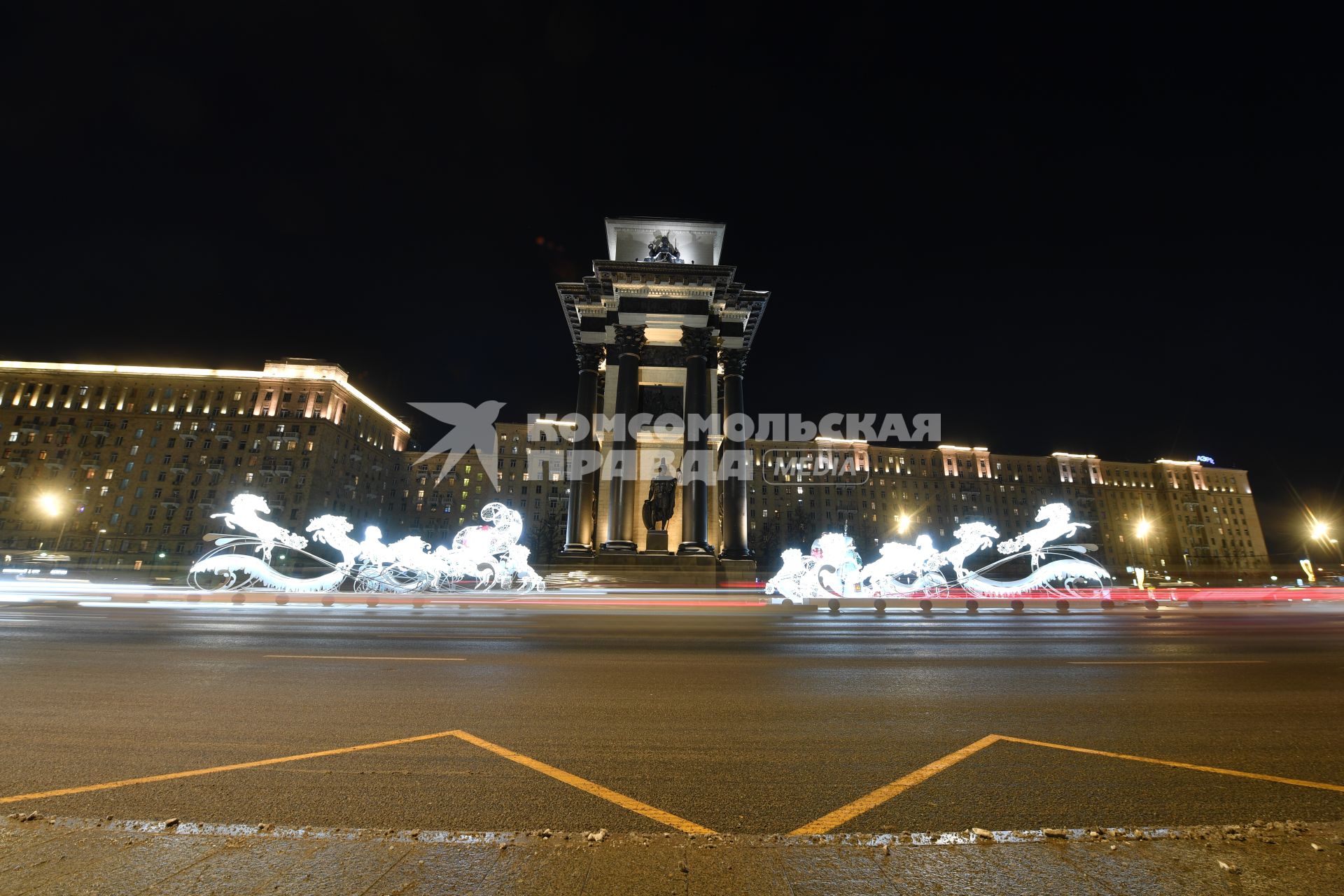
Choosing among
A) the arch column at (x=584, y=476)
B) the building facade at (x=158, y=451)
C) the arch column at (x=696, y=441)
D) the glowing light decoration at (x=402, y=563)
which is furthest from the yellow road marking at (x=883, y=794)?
the building facade at (x=158, y=451)

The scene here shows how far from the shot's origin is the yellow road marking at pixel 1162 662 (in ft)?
30.4

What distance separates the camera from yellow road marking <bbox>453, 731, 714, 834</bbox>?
11.1 feet

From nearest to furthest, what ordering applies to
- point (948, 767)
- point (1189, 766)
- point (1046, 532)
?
1. point (948, 767)
2. point (1189, 766)
3. point (1046, 532)

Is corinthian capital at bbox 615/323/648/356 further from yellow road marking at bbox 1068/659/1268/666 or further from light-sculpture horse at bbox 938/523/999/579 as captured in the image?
yellow road marking at bbox 1068/659/1268/666

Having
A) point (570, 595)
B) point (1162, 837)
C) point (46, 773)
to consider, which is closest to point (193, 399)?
point (570, 595)

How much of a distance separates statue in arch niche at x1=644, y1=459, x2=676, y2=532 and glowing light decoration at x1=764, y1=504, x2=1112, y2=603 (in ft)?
28.7

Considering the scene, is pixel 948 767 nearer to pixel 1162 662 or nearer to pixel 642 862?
pixel 642 862

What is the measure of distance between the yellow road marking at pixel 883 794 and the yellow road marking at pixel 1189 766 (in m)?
0.45

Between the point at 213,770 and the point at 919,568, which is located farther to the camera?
the point at 919,568

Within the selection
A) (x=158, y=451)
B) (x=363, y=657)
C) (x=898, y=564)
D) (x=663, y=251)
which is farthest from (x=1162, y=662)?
(x=158, y=451)

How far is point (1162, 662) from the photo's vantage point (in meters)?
9.59

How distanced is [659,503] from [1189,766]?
27.5 metres

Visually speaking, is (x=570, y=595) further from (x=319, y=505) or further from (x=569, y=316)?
(x=319, y=505)

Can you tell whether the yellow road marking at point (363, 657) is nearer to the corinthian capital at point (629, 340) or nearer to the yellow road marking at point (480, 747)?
the yellow road marking at point (480, 747)
